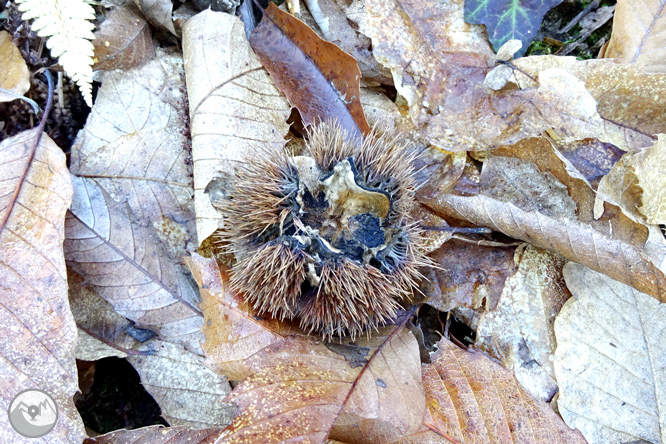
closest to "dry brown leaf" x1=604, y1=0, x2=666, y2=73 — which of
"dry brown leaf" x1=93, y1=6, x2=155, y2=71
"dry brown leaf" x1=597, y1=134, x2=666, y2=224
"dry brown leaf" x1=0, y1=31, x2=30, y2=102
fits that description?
"dry brown leaf" x1=597, y1=134, x2=666, y2=224

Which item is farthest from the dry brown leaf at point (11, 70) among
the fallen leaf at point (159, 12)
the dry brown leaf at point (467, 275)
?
the dry brown leaf at point (467, 275)

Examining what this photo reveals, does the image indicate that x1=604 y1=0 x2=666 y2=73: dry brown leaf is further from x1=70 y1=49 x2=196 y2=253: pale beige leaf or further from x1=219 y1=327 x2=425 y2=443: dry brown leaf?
x1=70 y1=49 x2=196 y2=253: pale beige leaf

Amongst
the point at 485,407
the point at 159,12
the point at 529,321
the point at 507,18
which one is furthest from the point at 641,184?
the point at 159,12

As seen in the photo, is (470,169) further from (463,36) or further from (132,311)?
(132,311)

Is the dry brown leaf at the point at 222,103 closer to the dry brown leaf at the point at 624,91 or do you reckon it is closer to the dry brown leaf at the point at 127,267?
the dry brown leaf at the point at 127,267

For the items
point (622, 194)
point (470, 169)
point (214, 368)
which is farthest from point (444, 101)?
point (214, 368)

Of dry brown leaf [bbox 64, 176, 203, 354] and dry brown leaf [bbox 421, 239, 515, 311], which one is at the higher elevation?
dry brown leaf [bbox 421, 239, 515, 311]
